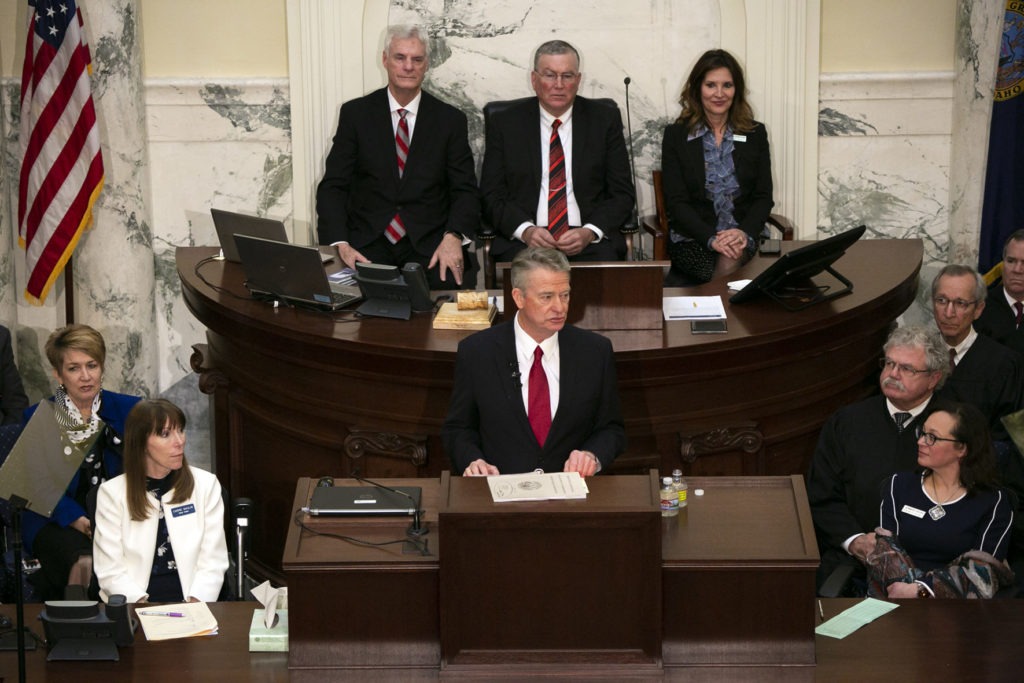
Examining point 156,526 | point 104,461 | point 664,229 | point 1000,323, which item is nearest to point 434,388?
point 156,526

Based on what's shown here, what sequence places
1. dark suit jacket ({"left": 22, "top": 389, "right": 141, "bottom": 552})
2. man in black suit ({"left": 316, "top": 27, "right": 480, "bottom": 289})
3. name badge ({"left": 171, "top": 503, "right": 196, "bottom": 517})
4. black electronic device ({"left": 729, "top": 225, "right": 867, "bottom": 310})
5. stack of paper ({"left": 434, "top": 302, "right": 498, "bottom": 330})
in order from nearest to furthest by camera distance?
name badge ({"left": 171, "top": 503, "right": 196, "bottom": 517})
dark suit jacket ({"left": 22, "top": 389, "right": 141, "bottom": 552})
stack of paper ({"left": 434, "top": 302, "right": 498, "bottom": 330})
black electronic device ({"left": 729, "top": 225, "right": 867, "bottom": 310})
man in black suit ({"left": 316, "top": 27, "right": 480, "bottom": 289})

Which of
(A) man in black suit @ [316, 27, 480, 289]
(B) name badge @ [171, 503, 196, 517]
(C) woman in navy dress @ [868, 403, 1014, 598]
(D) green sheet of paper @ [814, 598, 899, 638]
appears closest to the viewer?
(D) green sheet of paper @ [814, 598, 899, 638]

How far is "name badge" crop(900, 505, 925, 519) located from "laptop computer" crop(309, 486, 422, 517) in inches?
67.1

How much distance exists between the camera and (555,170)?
23.8 ft

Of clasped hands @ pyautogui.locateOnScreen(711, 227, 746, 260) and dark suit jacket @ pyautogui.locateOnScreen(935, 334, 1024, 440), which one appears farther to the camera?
clasped hands @ pyautogui.locateOnScreen(711, 227, 746, 260)

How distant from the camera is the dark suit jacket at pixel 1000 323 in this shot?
6148 mm

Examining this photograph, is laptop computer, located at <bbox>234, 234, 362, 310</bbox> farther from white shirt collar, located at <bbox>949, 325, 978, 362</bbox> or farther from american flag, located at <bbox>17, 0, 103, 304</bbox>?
white shirt collar, located at <bbox>949, 325, 978, 362</bbox>

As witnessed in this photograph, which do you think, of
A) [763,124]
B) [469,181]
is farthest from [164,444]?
[763,124]

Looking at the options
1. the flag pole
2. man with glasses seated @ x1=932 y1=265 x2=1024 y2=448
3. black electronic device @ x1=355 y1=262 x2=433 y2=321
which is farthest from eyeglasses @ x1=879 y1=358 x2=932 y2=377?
the flag pole

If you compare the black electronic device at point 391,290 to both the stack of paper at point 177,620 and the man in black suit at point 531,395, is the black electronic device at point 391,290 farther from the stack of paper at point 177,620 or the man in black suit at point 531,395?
the stack of paper at point 177,620

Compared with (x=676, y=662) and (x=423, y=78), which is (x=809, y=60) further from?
(x=676, y=662)

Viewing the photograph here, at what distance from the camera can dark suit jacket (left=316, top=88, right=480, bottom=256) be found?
23.5 ft

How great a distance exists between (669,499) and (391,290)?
2.15 meters

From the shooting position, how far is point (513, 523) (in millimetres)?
3359
